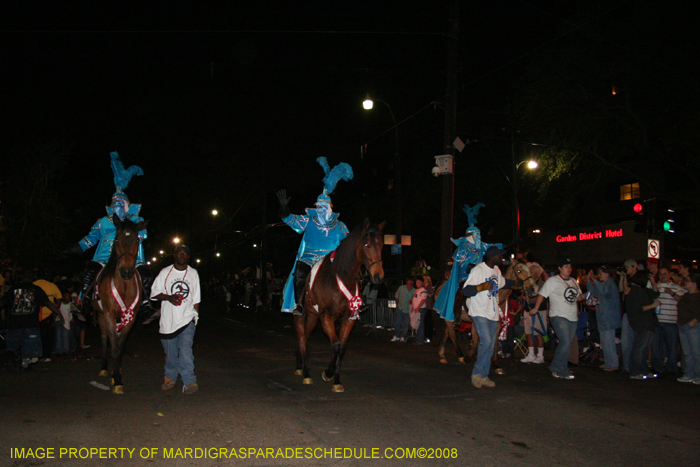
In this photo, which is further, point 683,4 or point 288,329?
point 288,329

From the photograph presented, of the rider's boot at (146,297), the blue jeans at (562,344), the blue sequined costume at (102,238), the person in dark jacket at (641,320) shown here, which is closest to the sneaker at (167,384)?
the rider's boot at (146,297)

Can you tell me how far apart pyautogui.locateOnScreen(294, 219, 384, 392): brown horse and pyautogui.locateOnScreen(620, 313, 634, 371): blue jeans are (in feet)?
17.7

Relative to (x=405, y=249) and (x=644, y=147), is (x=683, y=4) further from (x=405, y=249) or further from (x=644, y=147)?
(x=405, y=249)

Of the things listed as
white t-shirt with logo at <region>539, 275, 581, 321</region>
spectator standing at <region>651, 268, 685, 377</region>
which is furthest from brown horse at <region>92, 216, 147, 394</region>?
spectator standing at <region>651, 268, 685, 377</region>

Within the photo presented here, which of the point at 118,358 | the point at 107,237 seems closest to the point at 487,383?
the point at 118,358

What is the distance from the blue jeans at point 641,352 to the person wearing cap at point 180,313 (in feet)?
24.3

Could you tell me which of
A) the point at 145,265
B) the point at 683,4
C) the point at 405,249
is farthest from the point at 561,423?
the point at 405,249

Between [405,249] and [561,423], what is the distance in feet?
126

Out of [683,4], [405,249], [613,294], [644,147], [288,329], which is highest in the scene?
[683,4]

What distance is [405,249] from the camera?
147 ft

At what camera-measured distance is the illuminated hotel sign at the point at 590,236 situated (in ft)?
111

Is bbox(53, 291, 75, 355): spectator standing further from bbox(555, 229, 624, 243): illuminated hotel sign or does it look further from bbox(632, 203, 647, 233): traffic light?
bbox(555, 229, 624, 243): illuminated hotel sign

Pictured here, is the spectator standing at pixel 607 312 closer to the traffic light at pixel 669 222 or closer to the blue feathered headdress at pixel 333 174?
the traffic light at pixel 669 222

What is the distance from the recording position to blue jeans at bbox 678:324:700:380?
9680 millimetres
